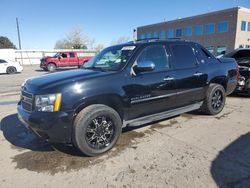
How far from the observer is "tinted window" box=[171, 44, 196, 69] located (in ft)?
15.3

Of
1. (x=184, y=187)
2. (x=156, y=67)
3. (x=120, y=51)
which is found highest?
(x=120, y=51)

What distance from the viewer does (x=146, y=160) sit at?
11.4 ft

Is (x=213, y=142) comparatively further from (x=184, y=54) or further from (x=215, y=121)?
(x=184, y=54)

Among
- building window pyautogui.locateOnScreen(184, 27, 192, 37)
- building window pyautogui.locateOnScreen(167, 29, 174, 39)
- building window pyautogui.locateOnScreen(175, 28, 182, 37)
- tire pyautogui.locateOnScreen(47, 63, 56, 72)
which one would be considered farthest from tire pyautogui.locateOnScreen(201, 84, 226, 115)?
building window pyautogui.locateOnScreen(167, 29, 174, 39)

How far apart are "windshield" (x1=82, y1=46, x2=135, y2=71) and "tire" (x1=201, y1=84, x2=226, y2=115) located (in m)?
2.35

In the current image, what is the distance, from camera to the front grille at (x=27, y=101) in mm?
3497

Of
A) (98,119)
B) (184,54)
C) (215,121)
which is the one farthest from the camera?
(215,121)

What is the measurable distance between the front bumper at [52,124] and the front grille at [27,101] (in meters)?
0.13

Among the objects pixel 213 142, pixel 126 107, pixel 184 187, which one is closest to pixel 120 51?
pixel 126 107

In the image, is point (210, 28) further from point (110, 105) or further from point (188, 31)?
point (110, 105)

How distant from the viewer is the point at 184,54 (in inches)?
191

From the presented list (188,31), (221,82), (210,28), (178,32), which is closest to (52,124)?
(221,82)

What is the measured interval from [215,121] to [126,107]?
246cm

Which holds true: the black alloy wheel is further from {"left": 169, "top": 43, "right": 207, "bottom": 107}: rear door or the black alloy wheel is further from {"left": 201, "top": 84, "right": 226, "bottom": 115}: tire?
{"left": 201, "top": 84, "right": 226, "bottom": 115}: tire
